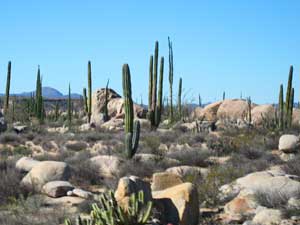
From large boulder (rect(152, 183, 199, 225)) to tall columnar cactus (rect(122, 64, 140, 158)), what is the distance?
23.1 ft

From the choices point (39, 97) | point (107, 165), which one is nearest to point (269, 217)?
point (107, 165)

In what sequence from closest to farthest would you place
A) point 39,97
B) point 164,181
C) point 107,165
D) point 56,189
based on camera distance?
point 164,181 < point 56,189 < point 107,165 < point 39,97

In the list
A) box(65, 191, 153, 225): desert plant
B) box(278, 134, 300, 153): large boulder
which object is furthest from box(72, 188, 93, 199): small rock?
box(278, 134, 300, 153): large boulder

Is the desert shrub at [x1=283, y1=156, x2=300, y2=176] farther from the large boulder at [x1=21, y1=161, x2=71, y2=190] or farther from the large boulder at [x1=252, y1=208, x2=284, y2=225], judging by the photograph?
the large boulder at [x1=21, y1=161, x2=71, y2=190]

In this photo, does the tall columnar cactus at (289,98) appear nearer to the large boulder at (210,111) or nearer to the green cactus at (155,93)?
the green cactus at (155,93)

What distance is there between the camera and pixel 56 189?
1048 centimetres

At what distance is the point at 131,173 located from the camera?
12703mm

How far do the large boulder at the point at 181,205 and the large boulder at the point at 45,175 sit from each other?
11.7 feet

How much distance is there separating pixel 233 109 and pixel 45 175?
25.3 m

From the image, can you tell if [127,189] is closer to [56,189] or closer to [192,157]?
[56,189]

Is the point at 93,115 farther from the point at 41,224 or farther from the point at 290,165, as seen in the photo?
the point at 41,224

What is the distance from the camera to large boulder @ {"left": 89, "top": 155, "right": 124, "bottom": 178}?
13.0m

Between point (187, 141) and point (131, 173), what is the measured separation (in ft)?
24.0

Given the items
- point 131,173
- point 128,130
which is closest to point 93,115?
point 128,130
